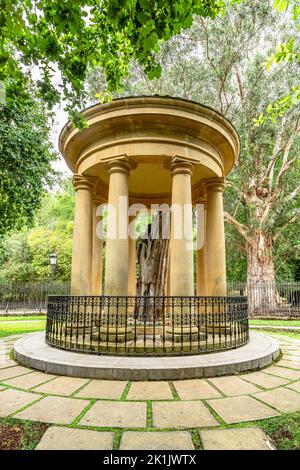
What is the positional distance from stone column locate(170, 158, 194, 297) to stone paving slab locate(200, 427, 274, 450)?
11.4 feet

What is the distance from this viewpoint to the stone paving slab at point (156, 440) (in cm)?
247

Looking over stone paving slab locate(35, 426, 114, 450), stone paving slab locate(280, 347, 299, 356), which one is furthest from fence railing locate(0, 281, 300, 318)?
stone paving slab locate(35, 426, 114, 450)

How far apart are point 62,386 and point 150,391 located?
1284mm

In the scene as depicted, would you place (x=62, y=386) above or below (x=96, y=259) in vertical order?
below

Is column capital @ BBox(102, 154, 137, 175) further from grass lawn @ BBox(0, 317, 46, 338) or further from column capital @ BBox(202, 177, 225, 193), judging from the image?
grass lawn @ BBox(0, 317, 46, 338)

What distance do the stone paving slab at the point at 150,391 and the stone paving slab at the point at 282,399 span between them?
123 cm

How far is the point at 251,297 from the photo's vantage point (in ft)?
58.6

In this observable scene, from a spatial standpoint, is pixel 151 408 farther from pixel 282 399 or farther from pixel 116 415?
pixel 282 399

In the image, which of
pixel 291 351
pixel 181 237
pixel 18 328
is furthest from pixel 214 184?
pixel 18 328

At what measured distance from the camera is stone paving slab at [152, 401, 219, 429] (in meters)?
2.89

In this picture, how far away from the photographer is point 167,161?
701 cm

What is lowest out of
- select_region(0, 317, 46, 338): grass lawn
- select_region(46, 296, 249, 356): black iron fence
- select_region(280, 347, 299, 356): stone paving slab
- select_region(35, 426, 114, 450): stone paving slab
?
select_region(0, 317, 46, 338): grass lawn

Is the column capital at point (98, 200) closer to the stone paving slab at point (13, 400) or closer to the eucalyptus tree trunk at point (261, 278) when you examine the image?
the stone paving slab at point (13, 400)

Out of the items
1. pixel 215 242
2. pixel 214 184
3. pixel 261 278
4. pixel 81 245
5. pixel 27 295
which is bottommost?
pixel 27 295
